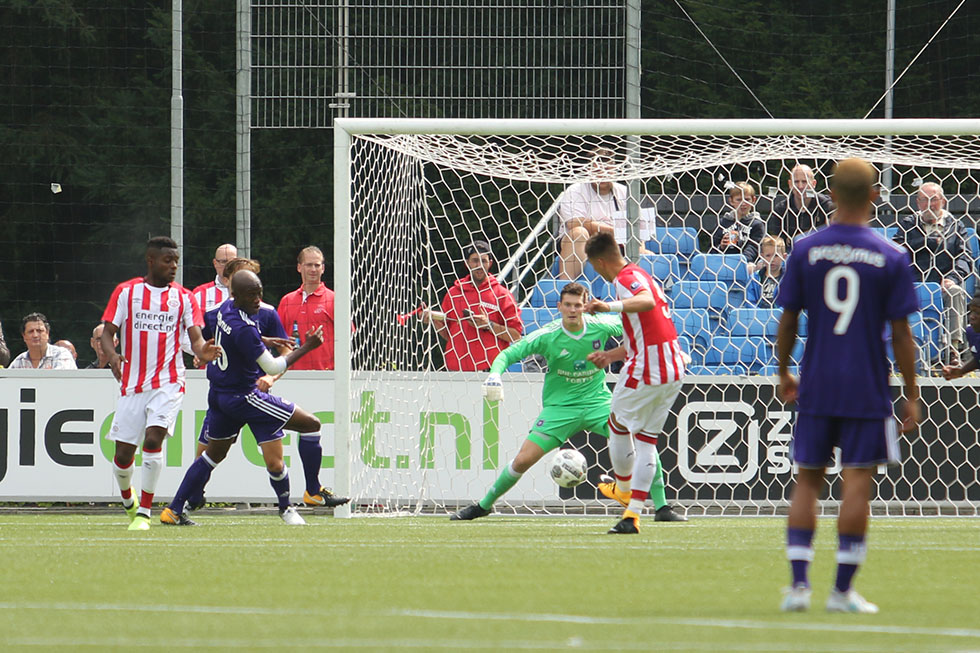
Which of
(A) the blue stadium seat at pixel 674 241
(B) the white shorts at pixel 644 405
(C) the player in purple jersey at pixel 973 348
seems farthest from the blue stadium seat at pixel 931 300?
(B) the white shorts at pixel 644 405

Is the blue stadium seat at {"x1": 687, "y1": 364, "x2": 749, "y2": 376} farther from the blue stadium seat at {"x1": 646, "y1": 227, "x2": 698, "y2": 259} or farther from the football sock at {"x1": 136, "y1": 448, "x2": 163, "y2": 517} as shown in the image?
the football sock at {"x1": 136, "y1": 448, "x2": 163, "y2": 517}

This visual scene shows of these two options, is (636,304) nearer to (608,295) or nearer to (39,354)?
(608,295)

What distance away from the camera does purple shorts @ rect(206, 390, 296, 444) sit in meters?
10.2

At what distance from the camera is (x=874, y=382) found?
18.2ft

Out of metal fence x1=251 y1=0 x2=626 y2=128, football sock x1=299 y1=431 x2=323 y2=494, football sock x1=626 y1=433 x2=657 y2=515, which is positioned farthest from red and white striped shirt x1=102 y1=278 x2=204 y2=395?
metal fence x1=251 y1=0 x2=626 y2=128

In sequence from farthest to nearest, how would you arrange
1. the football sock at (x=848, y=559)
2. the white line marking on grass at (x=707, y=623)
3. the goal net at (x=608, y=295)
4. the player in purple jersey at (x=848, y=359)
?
the goal net at (x=608, y=295), the player in purple jersey at (x=848, y=359), the football sock at (x=848, y=559), the white line marking on grass at (x=707, y=623)

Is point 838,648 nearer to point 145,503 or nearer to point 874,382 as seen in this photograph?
point 874,382

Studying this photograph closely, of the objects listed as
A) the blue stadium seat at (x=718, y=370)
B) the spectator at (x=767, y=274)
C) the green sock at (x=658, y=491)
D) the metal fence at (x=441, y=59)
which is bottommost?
the green sock at (x=658, y=491)

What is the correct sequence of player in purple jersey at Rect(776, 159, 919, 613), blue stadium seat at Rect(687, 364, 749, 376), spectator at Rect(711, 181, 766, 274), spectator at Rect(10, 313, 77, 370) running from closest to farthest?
1. player in purple jersey at Rect(776, 159, 919, 613)
2. blue stadium seat at Rect(687, 364, 749, 376)
3. spectator at Rect(711, 181, 766, 274)
4. spectator at Rect(10, 313, 77, 370)

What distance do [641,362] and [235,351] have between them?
2.54 m

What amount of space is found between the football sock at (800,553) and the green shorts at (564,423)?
498 cm

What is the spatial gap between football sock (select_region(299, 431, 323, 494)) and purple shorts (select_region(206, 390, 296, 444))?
811 millimetres

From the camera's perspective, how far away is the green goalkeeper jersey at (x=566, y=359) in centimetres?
1073

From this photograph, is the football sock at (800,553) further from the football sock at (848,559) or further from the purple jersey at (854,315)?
the purple jersey at (854,315)
